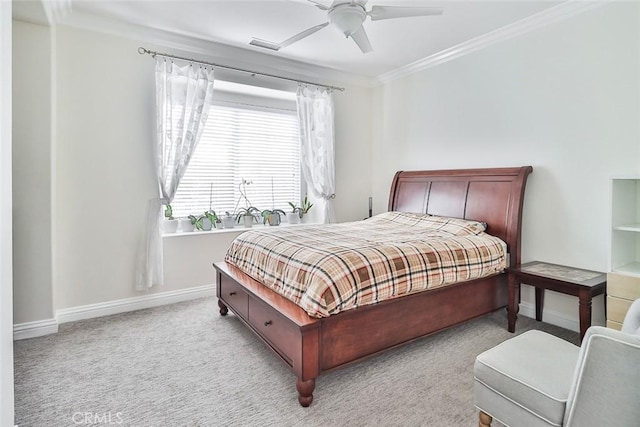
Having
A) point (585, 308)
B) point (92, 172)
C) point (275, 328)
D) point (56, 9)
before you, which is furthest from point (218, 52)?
point (585, 308)

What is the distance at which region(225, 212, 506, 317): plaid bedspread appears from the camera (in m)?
2.06

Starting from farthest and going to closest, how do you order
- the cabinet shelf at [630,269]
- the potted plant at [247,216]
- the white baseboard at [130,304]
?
the potted plant at [247,216] < the white baseboard at [130,304] < the cabinet shelf at [630,269]

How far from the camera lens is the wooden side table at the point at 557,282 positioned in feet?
7.95

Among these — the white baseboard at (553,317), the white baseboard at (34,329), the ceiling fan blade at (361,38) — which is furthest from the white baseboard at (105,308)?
the white baseboard at (553,317)

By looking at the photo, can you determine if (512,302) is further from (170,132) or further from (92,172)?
(92,172)

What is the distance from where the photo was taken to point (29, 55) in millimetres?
2713

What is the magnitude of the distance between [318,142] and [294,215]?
1.01 metres

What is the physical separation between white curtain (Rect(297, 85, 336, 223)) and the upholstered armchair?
3076mm

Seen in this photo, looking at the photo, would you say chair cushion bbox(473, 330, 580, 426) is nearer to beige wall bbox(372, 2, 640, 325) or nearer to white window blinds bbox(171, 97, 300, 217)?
beige wall bbox(372, 2, 640, 325)

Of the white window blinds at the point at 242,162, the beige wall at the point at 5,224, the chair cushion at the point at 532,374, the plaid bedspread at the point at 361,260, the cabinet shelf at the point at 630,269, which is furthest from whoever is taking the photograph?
the white window blinds at the point at 242,162

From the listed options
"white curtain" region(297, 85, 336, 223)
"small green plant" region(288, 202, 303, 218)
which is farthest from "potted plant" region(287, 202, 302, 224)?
"white curtain" region(297, 85, 336, 223)

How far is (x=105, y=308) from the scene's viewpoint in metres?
3.23

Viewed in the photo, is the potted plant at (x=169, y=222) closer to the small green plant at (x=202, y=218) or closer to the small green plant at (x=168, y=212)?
the small green plant at (x=168, y=212)

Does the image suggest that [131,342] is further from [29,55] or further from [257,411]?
[29,55]
